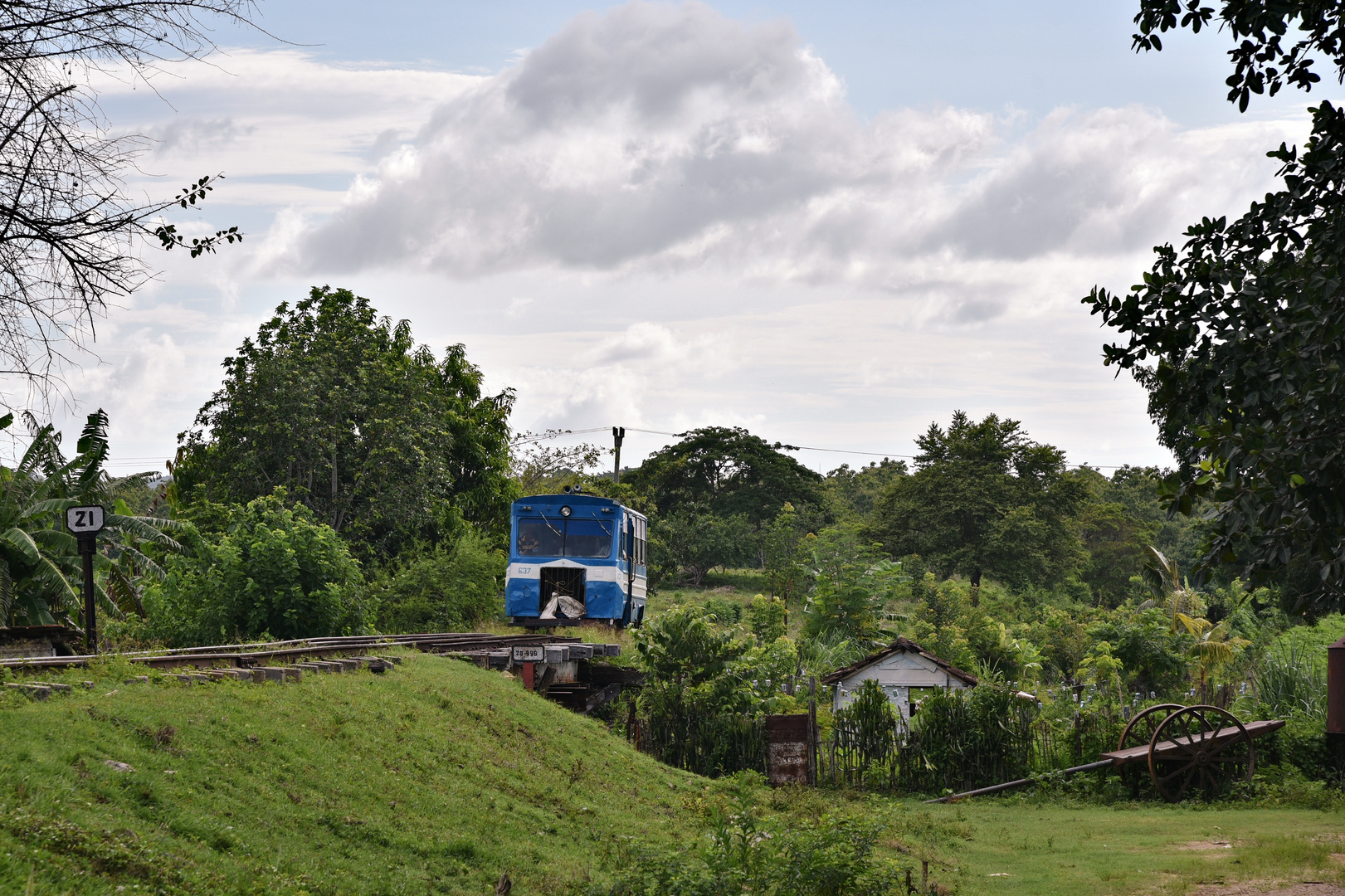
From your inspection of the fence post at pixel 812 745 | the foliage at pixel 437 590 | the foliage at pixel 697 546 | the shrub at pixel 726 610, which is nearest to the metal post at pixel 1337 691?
the fence post at pixel 812 745

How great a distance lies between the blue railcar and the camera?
83.0 ft

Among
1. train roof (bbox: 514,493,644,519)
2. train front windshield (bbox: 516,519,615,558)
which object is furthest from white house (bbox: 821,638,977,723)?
train roof (bbox: 514,493,644,519)

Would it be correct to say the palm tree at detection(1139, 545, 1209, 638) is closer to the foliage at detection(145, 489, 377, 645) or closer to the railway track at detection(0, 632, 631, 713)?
A: the railway track at detection(0, 632, 631, 713)

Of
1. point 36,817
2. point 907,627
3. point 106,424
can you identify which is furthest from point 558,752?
point 907,627

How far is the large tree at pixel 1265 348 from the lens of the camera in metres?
6.58

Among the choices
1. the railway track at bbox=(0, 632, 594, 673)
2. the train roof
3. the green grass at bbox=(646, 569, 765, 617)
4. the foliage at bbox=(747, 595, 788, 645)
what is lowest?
the railway track at bbox=(0, 632, 594, 673)

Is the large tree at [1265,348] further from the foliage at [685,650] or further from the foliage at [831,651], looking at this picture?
the foliage at [831,651]

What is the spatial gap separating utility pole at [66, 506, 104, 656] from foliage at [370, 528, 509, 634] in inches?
576

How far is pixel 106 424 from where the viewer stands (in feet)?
74.6

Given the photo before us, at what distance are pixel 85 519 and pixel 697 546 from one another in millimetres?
43151

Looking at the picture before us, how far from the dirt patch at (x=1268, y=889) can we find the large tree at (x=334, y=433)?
2399 cm

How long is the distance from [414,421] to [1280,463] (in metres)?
27.9

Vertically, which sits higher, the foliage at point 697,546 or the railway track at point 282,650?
the foliage at point 697,546

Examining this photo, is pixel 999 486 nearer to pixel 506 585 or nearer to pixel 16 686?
pixel 506 585
